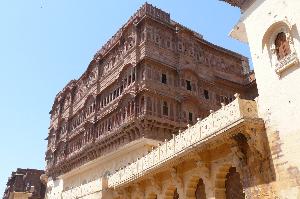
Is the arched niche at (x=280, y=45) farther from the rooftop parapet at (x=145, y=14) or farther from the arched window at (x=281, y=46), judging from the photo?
the rooftop parapet at (x=145, y=14)

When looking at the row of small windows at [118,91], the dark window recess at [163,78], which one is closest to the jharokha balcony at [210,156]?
the dark window recess at [163,78]

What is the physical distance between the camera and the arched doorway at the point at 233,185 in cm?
1394

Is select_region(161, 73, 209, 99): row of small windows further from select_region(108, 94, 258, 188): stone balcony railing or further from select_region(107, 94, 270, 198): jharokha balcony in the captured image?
select_region(107, 94, 270, 198): jharokha balcony

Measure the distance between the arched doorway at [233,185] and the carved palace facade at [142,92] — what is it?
382 inches

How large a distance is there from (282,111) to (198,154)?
171 inches

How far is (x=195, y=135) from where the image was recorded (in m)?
14.2

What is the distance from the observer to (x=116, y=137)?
30250mm

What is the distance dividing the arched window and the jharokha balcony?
198cm

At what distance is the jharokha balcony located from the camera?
1176 cm

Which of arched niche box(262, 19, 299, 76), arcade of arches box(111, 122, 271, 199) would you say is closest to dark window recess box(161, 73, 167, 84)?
arcade of arches box(111, 122, 271, 199)

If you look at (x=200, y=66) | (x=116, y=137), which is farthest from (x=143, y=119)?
(x=200, y=66)

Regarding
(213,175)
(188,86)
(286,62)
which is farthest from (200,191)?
(188,86)

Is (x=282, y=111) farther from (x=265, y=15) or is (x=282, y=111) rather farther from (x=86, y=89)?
(x=86, y=89)

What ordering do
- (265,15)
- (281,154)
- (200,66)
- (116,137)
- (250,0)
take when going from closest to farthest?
(281,154)
(265,15)
(250,0)
(116,137)
(200,66)
